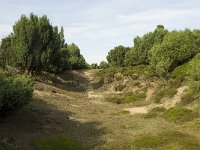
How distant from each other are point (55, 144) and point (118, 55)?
108 m

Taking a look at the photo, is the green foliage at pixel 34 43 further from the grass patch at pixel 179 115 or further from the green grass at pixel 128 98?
the grass patch at pixel 179 115

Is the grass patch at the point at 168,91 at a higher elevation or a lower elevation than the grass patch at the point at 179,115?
higher

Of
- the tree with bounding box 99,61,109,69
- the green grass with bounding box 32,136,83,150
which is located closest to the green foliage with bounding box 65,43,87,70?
the tree with bounding box 99,61,109,69

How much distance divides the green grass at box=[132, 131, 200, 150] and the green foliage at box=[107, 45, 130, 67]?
4037 inches

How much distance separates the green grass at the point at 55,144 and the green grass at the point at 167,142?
236 inches

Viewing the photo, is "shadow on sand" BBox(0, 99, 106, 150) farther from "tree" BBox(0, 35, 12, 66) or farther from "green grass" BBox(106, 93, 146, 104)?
"tree" BBox(0, 35, 12, 66)

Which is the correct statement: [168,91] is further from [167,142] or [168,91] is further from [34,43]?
[34,43]

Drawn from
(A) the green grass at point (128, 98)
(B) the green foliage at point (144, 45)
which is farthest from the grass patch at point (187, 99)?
(B) the green foliage at point (144, 45)

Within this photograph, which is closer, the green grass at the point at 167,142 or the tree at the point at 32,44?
the green grass at the point at 167,142

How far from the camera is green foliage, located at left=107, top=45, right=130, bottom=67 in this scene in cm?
14400

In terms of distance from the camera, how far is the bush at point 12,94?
131ft

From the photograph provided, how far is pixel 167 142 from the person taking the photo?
3844 centimetres

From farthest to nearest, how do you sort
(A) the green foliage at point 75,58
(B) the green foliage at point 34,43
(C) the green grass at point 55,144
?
(A) the green foliage at point 75,58 → (B) the green foliage at point 34,43 → (C) the green grass at point 55,144

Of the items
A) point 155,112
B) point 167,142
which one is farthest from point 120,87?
point 167,142
